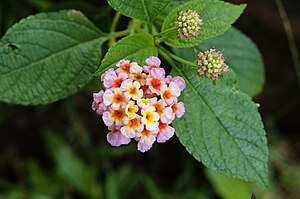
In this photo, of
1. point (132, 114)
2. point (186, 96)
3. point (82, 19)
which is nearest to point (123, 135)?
point (132, 114)

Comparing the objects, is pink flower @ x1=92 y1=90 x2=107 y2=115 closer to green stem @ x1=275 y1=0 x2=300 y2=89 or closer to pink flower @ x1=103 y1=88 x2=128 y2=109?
pink flower @ x1=103 y1=88 x2=128 y2=109

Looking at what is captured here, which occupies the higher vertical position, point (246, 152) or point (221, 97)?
point (221, 97)

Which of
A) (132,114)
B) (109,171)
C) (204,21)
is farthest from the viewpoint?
(109,171)

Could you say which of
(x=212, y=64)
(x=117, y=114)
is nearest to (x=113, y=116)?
(x=117, y=114)

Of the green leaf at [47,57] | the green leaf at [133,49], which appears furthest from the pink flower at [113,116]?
the green leaf at [47,57]

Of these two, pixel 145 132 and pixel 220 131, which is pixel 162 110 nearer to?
pixel 145 132

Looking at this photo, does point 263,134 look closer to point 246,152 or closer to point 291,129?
point 246,152

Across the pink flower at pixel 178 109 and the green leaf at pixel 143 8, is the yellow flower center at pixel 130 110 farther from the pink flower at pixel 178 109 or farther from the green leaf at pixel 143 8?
the green leaf at pixel 143 8
